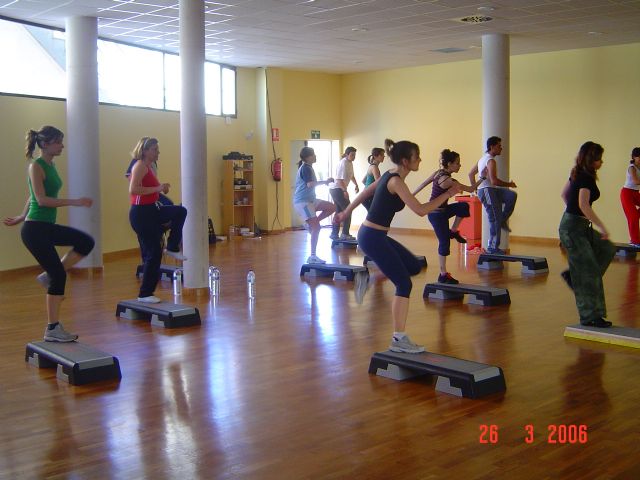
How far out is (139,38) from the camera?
38.4 ft

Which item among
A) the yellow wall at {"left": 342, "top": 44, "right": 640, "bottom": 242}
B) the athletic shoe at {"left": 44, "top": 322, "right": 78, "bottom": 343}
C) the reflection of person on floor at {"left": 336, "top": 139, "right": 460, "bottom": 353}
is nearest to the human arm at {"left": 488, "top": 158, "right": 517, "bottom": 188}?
the yellow wall at {"left": 342, "top": 44, "right": 640, "bottom": 242}

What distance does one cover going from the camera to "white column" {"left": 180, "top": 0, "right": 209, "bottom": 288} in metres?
8.16

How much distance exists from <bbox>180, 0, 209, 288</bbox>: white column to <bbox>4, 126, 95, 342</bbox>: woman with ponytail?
9.17 feet

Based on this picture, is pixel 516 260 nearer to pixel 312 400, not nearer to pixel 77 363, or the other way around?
pixel 312 400

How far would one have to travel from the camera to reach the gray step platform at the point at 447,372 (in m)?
4.56

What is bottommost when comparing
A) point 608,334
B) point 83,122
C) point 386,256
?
point 608,334

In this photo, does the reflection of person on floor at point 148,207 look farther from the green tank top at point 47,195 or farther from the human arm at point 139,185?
the green tank top at point 47,195

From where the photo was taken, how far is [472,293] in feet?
24.8

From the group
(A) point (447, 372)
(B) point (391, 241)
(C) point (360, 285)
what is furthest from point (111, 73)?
(A) point (447, 372)

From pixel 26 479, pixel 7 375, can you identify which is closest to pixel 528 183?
pixel 7 375

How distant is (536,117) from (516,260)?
177 inches

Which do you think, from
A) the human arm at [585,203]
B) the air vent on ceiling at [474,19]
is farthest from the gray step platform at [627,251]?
the human arm at [585,203]

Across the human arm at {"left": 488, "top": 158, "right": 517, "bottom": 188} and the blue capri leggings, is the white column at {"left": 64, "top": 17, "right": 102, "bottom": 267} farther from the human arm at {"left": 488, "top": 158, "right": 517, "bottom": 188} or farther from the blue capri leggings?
the blue capri leggings

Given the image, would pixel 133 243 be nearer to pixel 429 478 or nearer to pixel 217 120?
pixel 217 120
